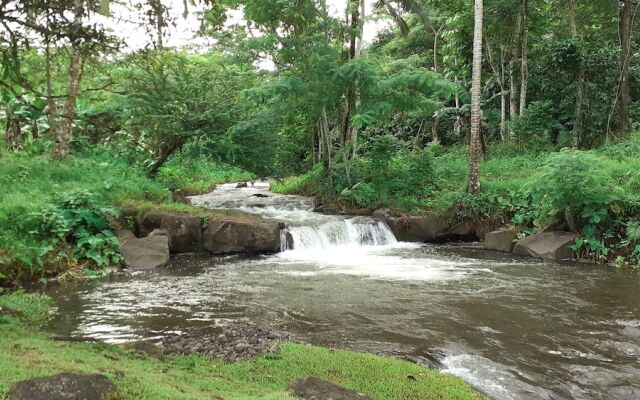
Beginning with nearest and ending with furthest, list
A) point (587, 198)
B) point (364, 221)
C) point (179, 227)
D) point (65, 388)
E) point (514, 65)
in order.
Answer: point (65, 388)
point (587, 198)
point (179, 227)
point (364, 221)
point (514, 65)

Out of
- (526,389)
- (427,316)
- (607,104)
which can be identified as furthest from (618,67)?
(526,389)

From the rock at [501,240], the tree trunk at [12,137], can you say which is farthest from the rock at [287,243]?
the tree trunk at [12,137]

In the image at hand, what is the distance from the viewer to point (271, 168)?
16.1 metres

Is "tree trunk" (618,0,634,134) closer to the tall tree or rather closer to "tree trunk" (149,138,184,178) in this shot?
the tall tree

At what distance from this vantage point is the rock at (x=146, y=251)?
10.9 metres

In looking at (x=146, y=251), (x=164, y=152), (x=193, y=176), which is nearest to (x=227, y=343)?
(x=146, y=251)

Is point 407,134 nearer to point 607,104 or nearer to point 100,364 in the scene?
point 607,104

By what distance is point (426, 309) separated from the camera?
306 inches

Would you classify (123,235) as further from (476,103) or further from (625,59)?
(625,59)

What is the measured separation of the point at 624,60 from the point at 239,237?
53.6 ft

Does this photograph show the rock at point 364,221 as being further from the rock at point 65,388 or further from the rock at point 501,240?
the rock at point 65,388

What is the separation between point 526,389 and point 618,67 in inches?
759

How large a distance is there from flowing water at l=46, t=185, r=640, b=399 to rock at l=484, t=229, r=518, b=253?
2.72 ft

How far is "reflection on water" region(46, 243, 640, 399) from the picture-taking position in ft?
18.2
